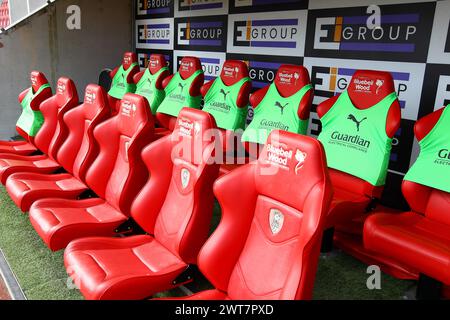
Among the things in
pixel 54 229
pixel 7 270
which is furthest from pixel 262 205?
pixel 7 270

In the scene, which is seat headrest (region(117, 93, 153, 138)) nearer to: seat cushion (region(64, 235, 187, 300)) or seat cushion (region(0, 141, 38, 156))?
seat cushion (region(64, 235, 187, 300))

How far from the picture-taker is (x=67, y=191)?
249cm

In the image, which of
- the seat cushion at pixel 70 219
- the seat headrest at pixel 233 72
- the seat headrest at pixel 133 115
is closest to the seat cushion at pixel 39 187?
the seat cushion at pixel 70 219

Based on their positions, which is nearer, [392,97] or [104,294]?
[104,294]

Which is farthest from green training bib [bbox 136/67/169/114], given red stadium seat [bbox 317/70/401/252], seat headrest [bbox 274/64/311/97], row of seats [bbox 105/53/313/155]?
red stadium seat [bbox 317/70/401/252]

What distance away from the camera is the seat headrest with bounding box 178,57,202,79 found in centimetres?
379

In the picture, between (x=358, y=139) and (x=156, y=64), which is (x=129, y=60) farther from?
(x=358, y=139)

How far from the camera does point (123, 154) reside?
7.42 feet

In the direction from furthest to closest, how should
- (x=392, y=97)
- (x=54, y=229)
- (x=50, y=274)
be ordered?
(x=392, y=97), (x=50, y=274), (x=54, y=229)

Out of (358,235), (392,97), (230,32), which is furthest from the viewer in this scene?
(230,32)

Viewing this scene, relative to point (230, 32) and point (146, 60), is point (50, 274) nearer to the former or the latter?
point (230, 32)

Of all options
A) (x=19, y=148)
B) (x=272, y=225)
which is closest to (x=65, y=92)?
(x=19, y=148)

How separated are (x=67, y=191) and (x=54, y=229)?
0.61m
